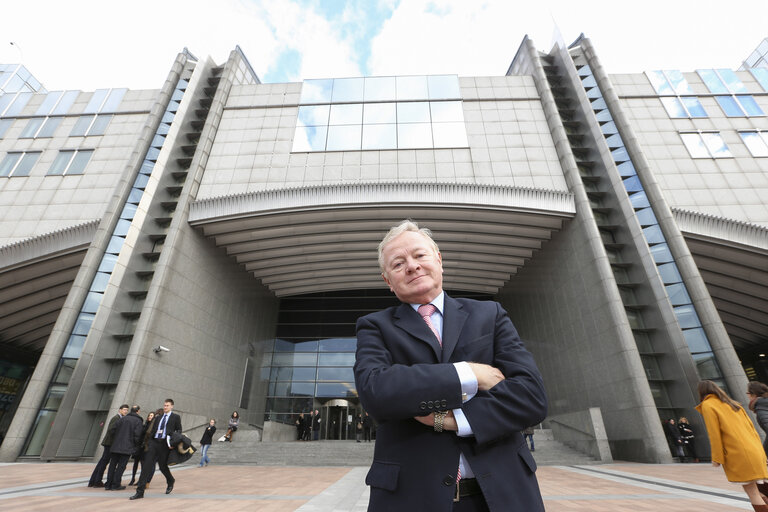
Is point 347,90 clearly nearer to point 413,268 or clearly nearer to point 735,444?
point 735,444

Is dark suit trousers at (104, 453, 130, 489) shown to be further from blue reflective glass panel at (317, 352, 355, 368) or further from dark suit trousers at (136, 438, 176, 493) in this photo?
blue reflective glass panel at (317, 352, 355, 368)

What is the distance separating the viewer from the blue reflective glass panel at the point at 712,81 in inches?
821

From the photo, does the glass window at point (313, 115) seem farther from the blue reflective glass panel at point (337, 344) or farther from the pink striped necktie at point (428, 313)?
the pink striped necktie at point (428, 313)

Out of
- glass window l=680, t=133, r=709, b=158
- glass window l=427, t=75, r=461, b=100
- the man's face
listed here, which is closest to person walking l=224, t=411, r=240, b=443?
the man's face

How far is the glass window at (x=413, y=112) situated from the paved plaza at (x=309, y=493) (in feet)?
56.7

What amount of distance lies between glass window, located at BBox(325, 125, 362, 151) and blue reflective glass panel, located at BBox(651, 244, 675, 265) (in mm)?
14284

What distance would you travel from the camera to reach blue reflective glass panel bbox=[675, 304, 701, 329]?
13.5m

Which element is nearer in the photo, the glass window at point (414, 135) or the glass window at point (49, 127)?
the glass window at point (414, 135)

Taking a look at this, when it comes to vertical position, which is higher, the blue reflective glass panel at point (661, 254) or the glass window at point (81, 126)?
the glass window at point (81, 126)

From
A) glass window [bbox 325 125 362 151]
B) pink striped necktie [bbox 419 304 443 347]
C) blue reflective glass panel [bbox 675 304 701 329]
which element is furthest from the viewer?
glass window [bbox 325 125 362 151]

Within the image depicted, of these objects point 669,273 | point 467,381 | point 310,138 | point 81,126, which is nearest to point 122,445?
point 467,381

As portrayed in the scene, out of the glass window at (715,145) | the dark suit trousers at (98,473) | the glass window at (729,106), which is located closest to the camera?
the dark suit trousers at (98,473)

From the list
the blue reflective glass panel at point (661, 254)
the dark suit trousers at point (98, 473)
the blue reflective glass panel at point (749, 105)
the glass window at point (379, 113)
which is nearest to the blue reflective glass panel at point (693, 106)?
the blue reflective glass panel at point (749, 105)

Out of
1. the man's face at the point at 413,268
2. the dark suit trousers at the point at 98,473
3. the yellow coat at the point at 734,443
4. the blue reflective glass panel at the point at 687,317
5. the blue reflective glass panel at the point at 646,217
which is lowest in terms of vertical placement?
the dark suit trousers at the point at 98,473
